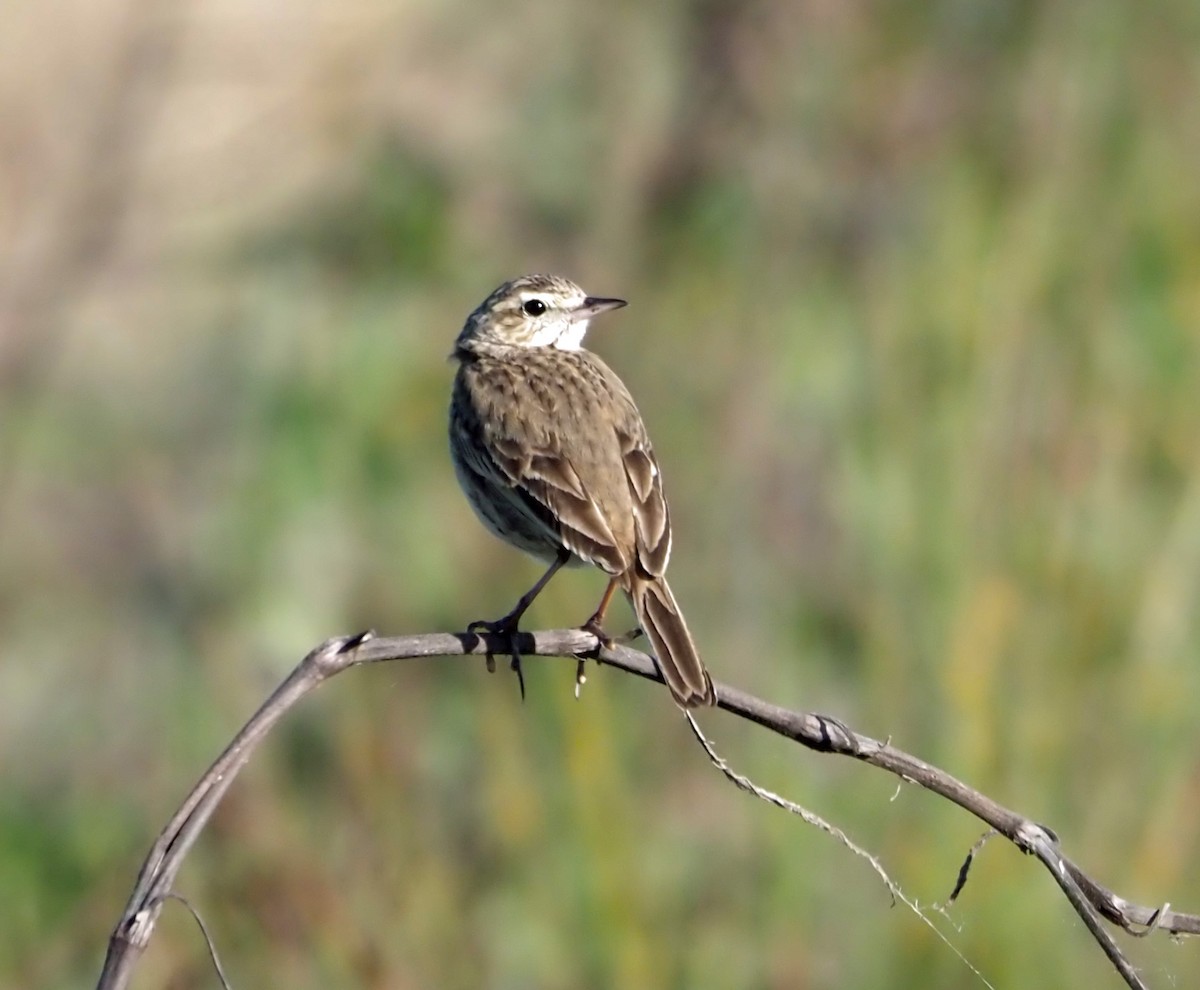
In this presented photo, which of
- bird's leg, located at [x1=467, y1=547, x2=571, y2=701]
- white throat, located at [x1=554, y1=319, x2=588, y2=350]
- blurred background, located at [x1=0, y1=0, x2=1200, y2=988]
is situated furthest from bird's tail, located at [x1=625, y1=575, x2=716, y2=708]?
white throat, located at [x1=554, y1=319, x2=588, y2=350]

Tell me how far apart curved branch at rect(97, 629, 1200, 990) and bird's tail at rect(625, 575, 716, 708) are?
32 centimetres

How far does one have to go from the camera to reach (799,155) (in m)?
7.29

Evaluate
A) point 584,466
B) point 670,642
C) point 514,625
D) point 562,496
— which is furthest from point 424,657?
point 584,466

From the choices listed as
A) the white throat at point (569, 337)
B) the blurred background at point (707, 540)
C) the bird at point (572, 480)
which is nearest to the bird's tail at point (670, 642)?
the bird at point (572, 480)

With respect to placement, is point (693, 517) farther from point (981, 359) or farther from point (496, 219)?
point (496, 219)

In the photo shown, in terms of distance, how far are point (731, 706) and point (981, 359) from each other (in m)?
3.14

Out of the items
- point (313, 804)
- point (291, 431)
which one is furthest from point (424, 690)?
point (291, 431)

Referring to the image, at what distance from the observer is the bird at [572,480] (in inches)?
166

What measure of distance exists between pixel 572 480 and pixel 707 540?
1812mm

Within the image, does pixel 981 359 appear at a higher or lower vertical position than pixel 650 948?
higher

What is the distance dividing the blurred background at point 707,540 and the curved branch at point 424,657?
176cm

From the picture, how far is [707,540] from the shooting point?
20.6 ft

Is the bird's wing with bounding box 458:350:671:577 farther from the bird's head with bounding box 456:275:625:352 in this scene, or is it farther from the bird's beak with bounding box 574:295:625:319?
the bird's head with bounding box 456:275:625:352

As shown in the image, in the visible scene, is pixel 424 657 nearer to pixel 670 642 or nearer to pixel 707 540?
pixel 670 642
